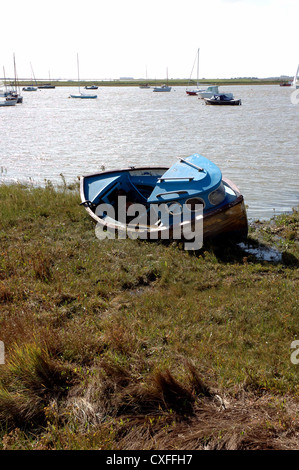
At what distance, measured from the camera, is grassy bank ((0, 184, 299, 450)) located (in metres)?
4.01

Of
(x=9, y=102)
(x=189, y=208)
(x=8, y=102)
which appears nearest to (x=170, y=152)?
(x=189, y=208)

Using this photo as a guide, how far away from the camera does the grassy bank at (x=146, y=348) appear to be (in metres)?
4.01

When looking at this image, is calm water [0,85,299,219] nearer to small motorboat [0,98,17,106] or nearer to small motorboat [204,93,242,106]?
small motorboat [204,93,242,106]

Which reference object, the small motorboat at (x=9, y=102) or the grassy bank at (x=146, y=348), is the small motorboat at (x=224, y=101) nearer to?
the small motorboat at (x=9, y=102)

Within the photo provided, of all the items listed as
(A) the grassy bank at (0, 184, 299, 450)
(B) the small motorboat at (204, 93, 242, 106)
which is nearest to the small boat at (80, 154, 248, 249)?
(A) the grassy bank at (0, 184, 299, 450)

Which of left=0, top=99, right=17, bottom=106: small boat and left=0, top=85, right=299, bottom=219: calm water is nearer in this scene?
left=0, top=85, right=299, bottom=219: calm water

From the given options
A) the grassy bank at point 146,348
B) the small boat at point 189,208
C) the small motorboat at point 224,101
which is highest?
the small motorboat at point 224,101

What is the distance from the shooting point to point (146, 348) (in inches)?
214

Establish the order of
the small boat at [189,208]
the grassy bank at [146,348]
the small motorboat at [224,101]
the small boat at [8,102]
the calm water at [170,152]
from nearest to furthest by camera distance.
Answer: the grassy bank at [146,348] → the small boat at [189,208] → the calm water at [170,152] → the small motorboat at [224,101] → the small boat at [8,102]

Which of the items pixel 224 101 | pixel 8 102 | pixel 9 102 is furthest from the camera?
pixel 9 102

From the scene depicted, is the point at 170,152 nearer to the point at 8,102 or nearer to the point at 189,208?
the point at 189,208

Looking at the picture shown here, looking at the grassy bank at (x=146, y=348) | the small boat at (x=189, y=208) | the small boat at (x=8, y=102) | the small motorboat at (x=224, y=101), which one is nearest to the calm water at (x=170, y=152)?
the small boat at (x=189, y=208)

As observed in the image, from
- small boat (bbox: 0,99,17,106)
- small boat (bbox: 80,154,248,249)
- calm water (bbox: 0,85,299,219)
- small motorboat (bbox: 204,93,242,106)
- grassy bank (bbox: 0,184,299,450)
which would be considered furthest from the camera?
small boat (bbox: 0,99,17,106)

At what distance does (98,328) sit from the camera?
5945 millimetres
